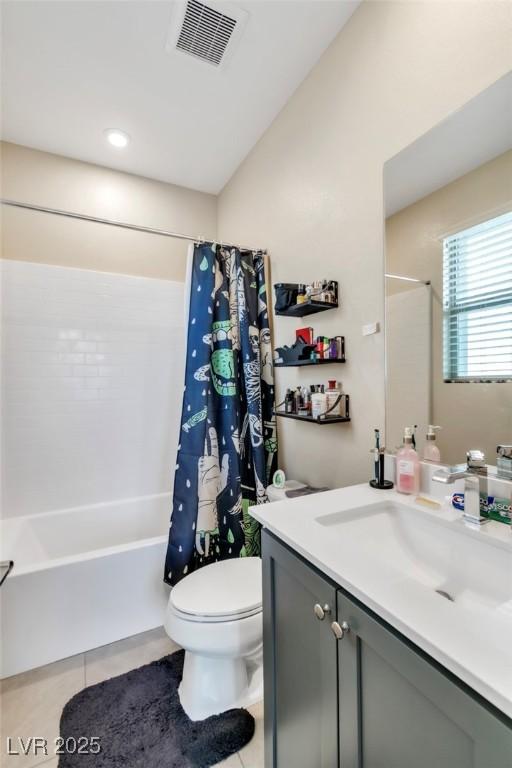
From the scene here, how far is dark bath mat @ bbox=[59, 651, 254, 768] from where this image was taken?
45.5 inches

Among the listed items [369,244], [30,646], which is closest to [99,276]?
[369,244]

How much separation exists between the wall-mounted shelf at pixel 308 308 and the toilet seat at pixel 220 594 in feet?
3.75

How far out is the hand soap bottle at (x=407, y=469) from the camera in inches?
43.4

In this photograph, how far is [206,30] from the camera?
58.6 inches

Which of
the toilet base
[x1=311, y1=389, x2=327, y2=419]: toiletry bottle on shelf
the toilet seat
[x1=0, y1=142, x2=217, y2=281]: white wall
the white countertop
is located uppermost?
A: [x1=0, y1=142, x2=217, y2=281]: white wall

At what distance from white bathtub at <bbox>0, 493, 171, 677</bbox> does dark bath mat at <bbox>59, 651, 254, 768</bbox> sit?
27cm

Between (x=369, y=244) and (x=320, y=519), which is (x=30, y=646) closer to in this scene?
(x=320, y=519)

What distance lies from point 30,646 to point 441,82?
8.68 feet

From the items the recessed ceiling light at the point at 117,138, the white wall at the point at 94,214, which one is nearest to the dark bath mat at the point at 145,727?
the white wall at the point at 94,214

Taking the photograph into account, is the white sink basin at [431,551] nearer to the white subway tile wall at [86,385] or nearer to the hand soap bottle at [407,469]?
the hand soap bottle at [407,469]

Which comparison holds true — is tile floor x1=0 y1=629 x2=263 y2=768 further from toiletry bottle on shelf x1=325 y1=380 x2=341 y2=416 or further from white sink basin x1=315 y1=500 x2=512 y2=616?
toiletry bottle on shelf x1=325 y1=380 x2=341 y2=416

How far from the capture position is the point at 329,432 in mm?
1581

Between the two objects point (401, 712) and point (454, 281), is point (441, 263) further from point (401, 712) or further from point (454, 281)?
point (401, 712)

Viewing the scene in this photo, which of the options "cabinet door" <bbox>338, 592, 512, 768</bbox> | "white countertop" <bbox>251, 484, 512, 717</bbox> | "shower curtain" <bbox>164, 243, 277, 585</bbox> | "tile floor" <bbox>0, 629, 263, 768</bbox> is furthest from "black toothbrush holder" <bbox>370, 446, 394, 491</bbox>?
"tile floor" <bbox>0, 629, 263, 768</bbox>
